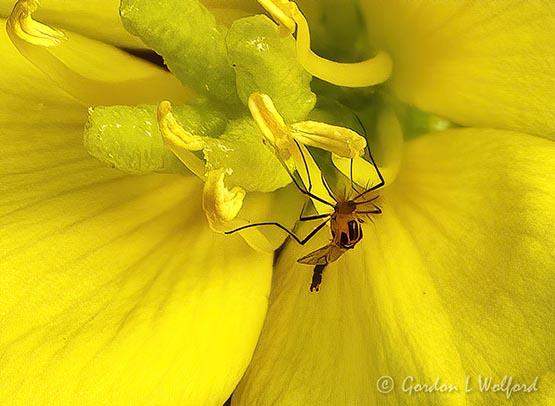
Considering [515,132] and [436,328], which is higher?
[515,132]

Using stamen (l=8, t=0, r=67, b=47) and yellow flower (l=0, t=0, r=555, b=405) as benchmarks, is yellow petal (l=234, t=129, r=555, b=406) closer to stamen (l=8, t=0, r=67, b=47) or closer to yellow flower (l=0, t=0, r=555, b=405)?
yellow flower (l=0, t=0, r=555, b=405)

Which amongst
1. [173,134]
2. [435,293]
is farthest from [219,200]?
[435,293]

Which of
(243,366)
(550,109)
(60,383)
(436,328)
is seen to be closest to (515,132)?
(550,109)

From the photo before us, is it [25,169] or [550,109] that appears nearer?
[550,109]

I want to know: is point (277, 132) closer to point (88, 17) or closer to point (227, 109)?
point (227, 109)

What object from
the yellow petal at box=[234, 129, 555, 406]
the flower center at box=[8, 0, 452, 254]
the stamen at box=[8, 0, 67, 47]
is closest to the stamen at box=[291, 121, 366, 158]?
the flower center at box=[8, 0, 452, 254]

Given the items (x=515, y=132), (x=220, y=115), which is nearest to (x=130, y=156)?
(x=220, y=115)

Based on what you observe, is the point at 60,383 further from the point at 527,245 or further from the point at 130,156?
the point at 527,245

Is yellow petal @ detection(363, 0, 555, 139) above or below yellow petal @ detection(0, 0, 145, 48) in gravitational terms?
below
